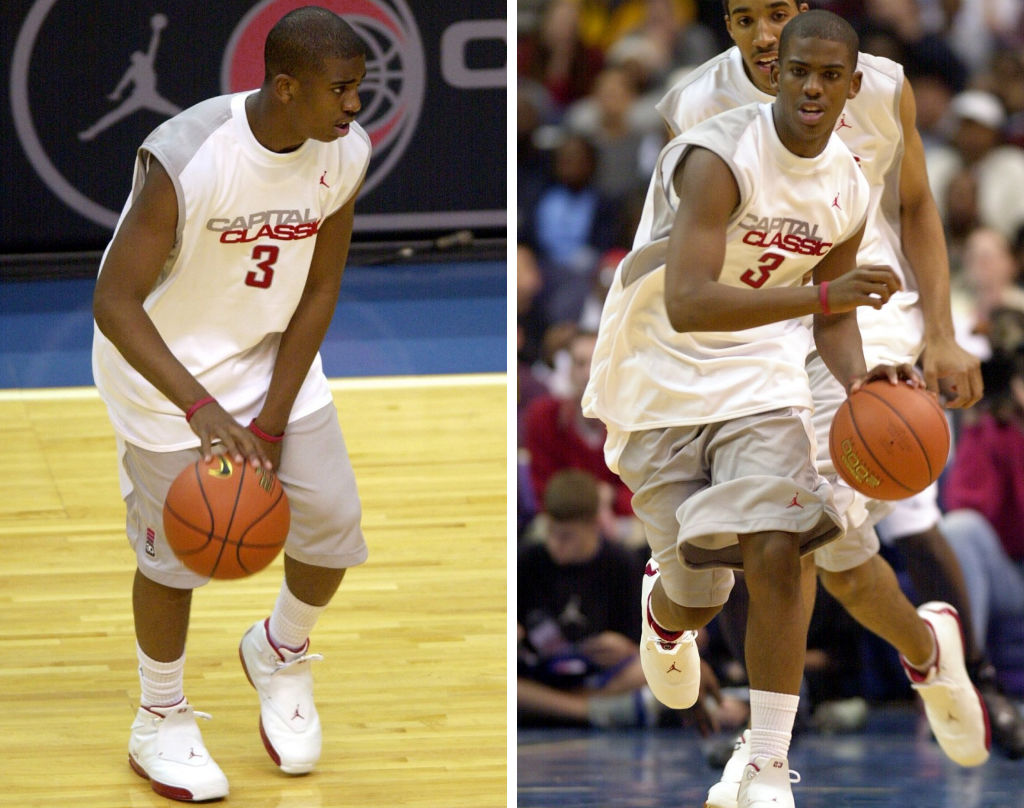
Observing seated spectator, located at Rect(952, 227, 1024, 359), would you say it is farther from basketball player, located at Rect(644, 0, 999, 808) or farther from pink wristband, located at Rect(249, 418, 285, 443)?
pink wristband, located at Rect(249, 418, 285, 443)

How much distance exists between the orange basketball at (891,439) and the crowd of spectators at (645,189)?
197 centimetres

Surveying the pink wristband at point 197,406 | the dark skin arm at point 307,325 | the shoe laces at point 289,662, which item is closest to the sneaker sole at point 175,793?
the shoe laces at point 289,662

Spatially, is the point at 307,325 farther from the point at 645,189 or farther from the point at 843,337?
the point at 645,189

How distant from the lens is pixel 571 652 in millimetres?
5348

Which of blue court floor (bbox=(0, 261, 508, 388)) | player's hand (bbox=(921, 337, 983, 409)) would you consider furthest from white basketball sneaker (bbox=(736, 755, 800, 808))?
blue court floor (bbox=(0, 261, 508, 388))

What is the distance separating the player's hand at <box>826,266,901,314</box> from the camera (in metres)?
3.16

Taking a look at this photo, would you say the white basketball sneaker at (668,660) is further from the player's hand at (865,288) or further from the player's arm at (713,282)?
the player's hand at (865,288)

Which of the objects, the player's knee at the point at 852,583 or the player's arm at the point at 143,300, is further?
the player's knee at the point at 852,583

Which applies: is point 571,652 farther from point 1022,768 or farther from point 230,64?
point 230,64

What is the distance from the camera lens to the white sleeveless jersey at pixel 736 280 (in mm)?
3512

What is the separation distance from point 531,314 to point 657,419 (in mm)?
2088

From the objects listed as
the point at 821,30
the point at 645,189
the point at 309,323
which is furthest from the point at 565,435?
the point at 821,30

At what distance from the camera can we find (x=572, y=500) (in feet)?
17.9

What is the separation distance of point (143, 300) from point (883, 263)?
188 centimetres
